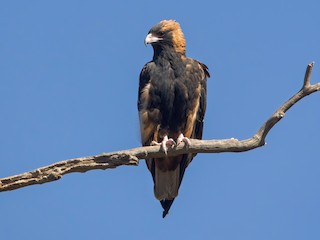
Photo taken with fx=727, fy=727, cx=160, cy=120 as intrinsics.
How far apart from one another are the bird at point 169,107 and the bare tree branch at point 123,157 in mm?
1354

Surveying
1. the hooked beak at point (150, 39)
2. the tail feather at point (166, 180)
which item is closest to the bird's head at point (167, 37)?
the hooked beak at point (150, 39)

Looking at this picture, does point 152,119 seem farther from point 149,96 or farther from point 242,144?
point 242,144

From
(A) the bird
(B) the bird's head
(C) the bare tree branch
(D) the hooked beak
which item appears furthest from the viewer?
(B) the bird's head

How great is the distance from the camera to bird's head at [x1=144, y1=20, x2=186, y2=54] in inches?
346

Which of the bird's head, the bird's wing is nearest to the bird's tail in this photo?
the bird's wing

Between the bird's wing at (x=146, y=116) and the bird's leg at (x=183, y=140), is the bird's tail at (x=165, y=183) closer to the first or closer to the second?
the bird's wing at (x=146, y=116)

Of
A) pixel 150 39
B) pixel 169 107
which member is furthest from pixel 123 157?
pixel 150 39

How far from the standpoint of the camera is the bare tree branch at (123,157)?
6203 millimetres

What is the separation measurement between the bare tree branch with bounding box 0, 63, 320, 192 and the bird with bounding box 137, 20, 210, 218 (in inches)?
53.3

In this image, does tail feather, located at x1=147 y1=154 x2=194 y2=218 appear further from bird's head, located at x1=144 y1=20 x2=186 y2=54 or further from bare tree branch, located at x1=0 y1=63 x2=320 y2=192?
bare tree branch, located at x1=0 y1=63 x2=320 y2=192

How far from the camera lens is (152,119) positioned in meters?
8.25

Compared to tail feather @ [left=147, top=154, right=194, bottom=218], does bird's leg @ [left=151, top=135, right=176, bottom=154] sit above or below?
above

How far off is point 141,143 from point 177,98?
2.24 feet

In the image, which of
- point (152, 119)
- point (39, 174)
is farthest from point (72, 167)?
point (152, 119)
